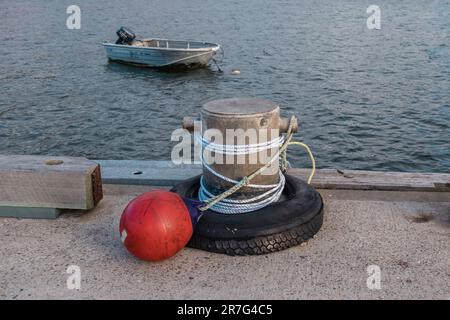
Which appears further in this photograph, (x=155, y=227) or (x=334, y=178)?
(x=334, y=178)

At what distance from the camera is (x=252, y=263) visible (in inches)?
160

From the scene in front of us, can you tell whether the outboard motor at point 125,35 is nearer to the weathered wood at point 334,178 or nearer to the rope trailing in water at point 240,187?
the weathered wood at point 334,178

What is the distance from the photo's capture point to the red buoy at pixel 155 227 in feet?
12.6

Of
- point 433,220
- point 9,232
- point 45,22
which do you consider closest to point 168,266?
point 9,232

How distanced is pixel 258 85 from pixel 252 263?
18952mm

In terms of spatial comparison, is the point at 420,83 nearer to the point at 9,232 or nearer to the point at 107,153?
the point at 107,153

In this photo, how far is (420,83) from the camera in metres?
21.6

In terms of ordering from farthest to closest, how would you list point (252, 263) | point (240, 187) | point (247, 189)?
point (247, 189), point (240, 187), point (252, 263)

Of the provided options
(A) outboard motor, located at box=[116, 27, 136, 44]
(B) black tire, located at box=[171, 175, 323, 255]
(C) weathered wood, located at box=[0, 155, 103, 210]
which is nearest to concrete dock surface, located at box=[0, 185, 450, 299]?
(B) black tire, located at box=[171, 175, 323, 255]

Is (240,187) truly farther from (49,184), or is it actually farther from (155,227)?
(49,184)

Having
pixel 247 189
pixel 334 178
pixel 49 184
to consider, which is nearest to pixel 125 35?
pixel 334 178

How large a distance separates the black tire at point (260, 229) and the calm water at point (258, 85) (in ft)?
31.3
